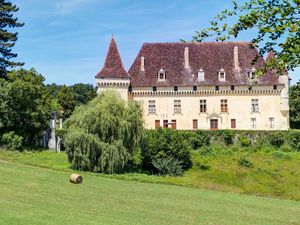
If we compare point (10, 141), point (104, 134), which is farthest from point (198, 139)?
point (10, 141)

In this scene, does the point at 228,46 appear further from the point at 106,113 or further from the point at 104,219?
the point at 104,219

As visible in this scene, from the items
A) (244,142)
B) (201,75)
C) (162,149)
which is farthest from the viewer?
(201,75)

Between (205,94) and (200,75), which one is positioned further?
(205,94)

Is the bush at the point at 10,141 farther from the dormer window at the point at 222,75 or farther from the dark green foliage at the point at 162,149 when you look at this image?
the dormer window at the point at 222,75

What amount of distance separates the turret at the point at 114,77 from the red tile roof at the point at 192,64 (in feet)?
5.45

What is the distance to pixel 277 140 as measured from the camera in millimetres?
47812

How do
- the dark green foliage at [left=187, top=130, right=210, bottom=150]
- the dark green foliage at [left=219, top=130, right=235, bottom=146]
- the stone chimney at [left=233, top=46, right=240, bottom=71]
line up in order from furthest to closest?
the stone chimney at [left=233, top=46, right=240, bottom=71] < the dark green foliage at [left=219, top=130, right=235, bottom=146] < the dark green foliage at [left=187, top=130, right=210, bottom=150]

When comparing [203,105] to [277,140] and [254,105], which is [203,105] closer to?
[254,105]

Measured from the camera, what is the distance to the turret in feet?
180

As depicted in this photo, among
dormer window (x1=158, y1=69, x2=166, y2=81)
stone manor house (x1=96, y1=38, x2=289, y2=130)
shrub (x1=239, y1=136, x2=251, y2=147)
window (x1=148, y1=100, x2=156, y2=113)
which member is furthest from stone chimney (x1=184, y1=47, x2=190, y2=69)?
shrub (x1=239, y1=136, x2=251, y2=147)

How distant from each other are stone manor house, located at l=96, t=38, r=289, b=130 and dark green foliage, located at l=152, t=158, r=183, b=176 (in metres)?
20.6

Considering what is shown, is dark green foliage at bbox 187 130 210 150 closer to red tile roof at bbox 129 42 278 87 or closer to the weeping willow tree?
red tile roof at bbox 129 42 278 87

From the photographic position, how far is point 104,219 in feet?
50.2

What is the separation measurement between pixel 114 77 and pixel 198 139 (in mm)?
14847
